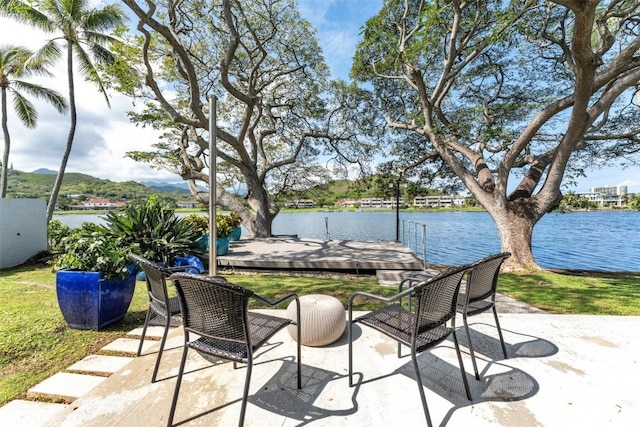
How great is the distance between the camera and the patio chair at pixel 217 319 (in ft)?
5.15

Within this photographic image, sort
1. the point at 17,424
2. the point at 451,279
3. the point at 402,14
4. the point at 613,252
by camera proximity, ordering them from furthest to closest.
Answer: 1. the point at 613,252
2. the point at 402,14
3. the point at 451,279
4. the point at 17,424

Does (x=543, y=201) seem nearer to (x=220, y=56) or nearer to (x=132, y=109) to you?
(x=220, y=56)

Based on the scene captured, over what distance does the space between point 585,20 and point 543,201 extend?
452 cm

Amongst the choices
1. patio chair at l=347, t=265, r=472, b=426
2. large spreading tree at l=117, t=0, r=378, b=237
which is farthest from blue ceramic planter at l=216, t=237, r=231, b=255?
patio chair at l=347, t=265, r=472, b=426

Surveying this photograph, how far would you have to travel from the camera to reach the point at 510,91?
973 centimetres

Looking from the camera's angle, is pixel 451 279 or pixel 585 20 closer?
pixel 451 279

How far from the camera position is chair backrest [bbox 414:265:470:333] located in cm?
170

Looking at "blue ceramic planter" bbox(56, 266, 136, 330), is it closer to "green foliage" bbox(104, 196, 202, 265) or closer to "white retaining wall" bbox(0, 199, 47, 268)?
"green foliage" bbox(104, 196, 202, 265)

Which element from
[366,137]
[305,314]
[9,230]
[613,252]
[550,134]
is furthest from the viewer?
[613,252]

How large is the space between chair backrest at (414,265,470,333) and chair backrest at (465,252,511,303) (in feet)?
0.79

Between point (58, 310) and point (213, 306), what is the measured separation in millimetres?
3432

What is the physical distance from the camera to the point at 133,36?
894cm

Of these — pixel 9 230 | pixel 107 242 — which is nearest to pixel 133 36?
pixel 9 230

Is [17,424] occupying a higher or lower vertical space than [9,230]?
lower
